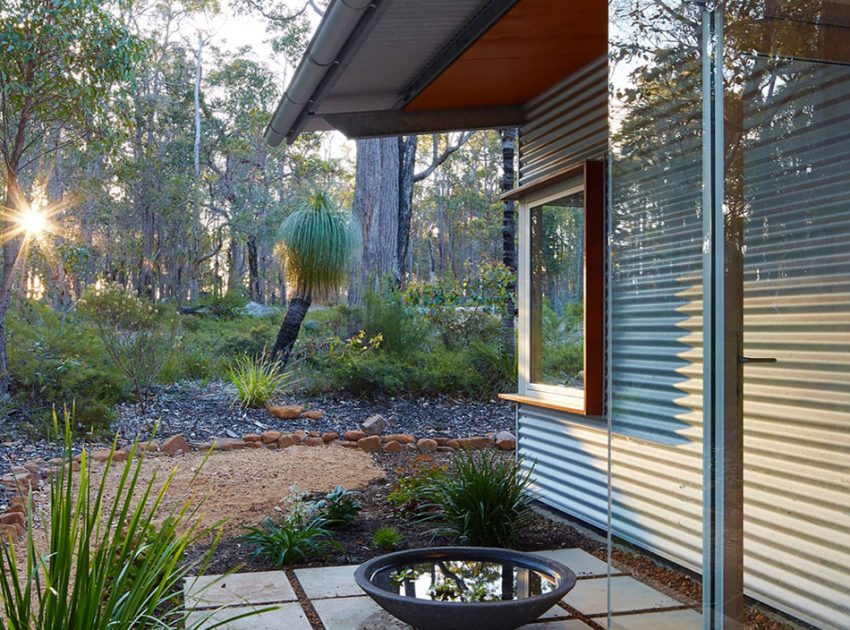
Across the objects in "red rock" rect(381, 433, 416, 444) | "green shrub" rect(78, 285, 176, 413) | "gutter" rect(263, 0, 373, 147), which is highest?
"gutter" rect(263, 0, 373, 147)

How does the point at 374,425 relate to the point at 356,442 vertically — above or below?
above

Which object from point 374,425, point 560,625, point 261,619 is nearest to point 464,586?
point 560,625

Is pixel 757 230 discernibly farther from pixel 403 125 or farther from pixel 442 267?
pixel 442 267

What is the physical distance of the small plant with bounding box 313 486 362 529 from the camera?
426 centimetres

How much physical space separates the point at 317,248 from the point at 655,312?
7.74m

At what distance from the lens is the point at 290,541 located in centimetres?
375

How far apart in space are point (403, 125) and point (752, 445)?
151 inches

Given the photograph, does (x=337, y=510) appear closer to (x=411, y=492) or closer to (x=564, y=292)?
(x=411, y=492)

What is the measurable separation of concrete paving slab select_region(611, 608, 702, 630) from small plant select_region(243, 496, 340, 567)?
6.15ft

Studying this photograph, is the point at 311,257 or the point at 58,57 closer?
the point at 58,57

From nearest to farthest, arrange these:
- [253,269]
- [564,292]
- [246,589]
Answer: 1. [246,589]
2. [564,292]
3. [253,269]

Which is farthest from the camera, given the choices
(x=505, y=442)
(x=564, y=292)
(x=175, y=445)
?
(x=505, y=442)

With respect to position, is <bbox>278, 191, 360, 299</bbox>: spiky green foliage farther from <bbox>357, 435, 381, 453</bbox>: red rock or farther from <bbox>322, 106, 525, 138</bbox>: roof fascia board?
<bbox>322, 106, 525, 138</bbox>: roof fascia board

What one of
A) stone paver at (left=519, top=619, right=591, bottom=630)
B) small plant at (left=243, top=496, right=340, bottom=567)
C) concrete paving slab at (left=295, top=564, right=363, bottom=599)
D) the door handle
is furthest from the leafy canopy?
the door handle
